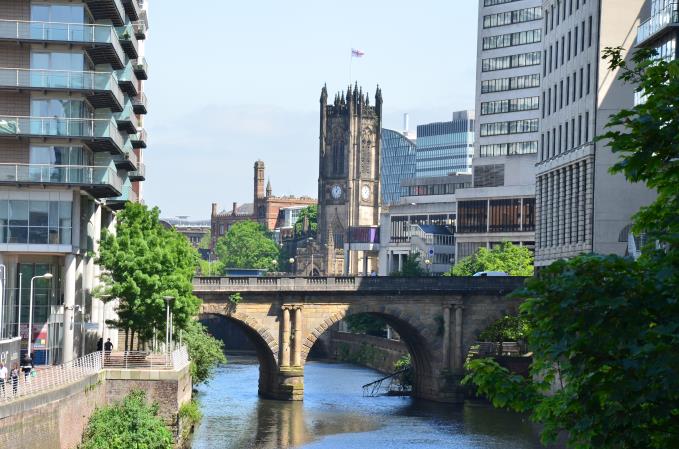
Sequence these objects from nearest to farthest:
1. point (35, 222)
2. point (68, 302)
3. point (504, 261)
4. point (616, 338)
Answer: point (616, 338), point (35, 222), point (68, 302), point (504, 261)

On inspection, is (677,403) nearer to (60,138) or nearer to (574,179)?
(60,138)

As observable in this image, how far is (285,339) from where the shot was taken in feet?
393

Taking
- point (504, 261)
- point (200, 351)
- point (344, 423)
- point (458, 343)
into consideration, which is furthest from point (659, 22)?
point (504, 261)

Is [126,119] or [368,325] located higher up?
[126,119]

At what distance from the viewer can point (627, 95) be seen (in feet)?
344

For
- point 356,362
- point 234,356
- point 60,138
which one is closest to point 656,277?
point 60,138

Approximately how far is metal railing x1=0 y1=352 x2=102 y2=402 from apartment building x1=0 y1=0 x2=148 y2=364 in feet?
13.3

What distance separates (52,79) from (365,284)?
2002 inches

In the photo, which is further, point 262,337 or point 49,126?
point 262,337

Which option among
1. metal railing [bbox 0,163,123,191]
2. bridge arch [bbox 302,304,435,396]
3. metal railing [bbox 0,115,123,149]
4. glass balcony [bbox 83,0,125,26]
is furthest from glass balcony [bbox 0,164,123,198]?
bridge arch [bbox 302,304,435,396]

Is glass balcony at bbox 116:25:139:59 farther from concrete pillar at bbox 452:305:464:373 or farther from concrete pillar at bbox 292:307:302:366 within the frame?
concrete pillar at bbox 452:305:464:373

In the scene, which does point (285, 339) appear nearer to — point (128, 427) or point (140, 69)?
point (140, 69)

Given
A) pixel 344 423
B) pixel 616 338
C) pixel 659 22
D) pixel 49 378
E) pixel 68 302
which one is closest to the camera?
pixel 616 338

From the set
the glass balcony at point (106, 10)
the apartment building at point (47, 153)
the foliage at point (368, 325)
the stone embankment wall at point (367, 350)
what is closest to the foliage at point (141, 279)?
the apartment building at point (47, 153)
